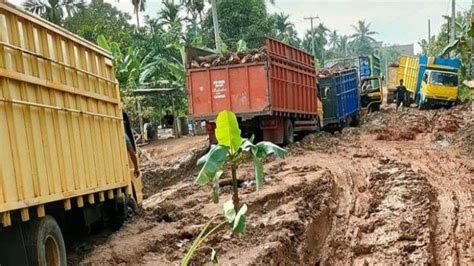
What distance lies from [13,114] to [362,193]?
704 cm

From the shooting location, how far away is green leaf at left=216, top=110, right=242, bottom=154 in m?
6.91

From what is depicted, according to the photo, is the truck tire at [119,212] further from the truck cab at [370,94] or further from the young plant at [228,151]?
the truck cab at [370,94]

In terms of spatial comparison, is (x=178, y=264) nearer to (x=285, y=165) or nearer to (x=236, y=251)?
(x=236, y=251)

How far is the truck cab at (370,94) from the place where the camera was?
28.5 meters

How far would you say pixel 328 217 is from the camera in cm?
898

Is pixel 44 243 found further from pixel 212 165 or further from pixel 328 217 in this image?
pixel 328 217

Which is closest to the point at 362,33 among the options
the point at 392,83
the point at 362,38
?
the point at 362,38

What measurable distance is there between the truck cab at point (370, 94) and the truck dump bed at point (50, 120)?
74.4 ft

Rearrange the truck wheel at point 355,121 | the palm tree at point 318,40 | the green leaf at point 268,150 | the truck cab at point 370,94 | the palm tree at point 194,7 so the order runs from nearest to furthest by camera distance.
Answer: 1. the green leaf at point 268,150
2. the truck wheel at point 355,121
3. the truck cab at point 370,94
4. the palm tree at point 194,7
5. the palm tree at point 318,40

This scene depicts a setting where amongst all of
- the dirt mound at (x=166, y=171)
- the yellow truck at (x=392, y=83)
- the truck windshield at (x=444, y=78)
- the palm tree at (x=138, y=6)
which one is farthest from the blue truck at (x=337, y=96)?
the palm tree at (x=138, y=6)

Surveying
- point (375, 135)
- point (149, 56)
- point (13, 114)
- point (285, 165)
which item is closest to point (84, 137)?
point (13, 114)

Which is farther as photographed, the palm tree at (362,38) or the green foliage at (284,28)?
the palm tree at (362,38)

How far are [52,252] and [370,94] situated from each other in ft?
82.1

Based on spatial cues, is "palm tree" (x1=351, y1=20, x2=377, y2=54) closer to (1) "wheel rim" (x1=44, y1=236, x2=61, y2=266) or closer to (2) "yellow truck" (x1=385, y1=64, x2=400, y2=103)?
(2) "yellow truck" (x1=385, y1=64, x2=400, y2=103)
